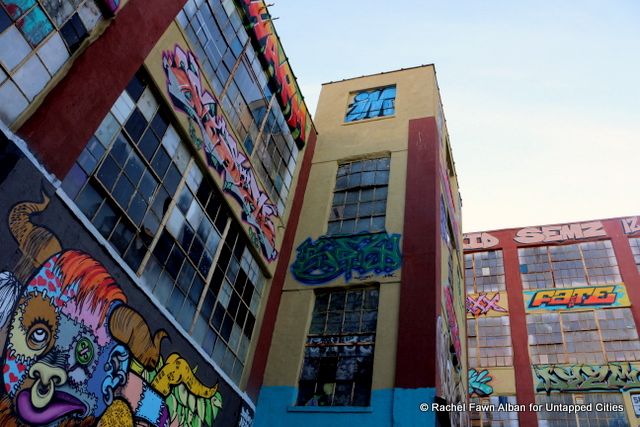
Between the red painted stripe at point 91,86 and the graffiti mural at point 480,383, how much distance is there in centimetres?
2187

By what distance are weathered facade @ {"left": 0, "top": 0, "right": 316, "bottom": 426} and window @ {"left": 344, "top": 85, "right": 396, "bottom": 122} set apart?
15.8 feet

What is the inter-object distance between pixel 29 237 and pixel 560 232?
91.6 ft

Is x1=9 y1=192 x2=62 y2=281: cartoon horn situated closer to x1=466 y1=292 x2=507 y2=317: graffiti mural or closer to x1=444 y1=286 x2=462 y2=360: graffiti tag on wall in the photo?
x1=444 y1=286 x2=462 y2=360: graffiti tag on wall

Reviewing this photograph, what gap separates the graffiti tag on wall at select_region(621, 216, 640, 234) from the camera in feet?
89.5

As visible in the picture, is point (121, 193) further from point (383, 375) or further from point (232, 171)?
point (383, 375)

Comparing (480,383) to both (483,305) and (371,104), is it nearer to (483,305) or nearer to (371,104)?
(483,305)

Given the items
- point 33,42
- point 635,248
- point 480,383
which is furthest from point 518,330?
point 33,42

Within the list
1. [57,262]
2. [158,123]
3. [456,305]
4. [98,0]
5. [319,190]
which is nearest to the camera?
[57,262]

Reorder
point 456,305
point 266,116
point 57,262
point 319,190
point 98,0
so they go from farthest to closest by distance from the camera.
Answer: point 456,305 < point 319,190 < point 266,116 < point 98,0 < point 57,262

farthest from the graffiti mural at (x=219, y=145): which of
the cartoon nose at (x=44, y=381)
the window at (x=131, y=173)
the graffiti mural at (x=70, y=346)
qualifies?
the cartoon nose at (x=44, y=381)

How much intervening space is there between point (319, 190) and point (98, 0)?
8.32 meters

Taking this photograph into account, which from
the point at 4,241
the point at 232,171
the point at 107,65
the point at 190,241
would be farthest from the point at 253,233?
the point at 4,241

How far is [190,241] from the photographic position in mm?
9789

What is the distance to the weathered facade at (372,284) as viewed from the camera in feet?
34.9
